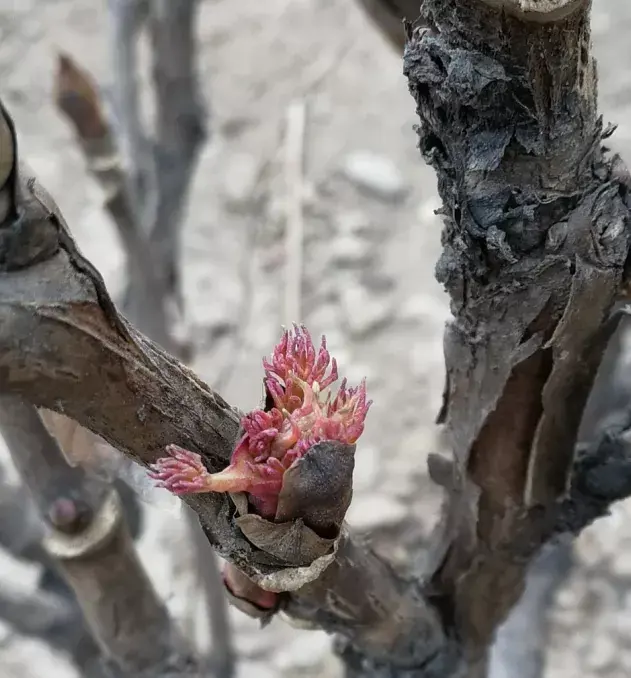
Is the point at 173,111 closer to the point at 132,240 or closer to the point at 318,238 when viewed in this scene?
the point at 132,240

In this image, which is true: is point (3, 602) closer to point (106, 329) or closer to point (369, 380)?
point (106, 329)

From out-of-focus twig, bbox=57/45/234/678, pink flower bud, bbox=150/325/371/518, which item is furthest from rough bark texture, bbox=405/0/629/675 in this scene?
out-of-focus twig, bbox=57/45/234/678

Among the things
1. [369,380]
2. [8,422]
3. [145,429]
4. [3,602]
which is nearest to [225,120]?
[369,380]

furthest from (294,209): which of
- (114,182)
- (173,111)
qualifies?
(114,182)

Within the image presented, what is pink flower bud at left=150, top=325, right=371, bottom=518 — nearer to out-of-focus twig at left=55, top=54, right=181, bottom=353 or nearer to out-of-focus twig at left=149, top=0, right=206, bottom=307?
out-of-focus twig at left=55, top=54, right=181, bottom=353

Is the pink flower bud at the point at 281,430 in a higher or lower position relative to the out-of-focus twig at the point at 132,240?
lower

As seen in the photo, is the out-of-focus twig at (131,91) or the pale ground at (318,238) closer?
the out-of-focus twig at (131,91)

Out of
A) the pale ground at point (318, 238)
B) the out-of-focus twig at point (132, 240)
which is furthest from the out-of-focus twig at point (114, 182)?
the pale ground at point (318, 238)

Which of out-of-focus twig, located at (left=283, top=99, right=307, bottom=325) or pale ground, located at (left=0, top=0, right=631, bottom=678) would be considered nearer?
pale ground, located at (left=0, top=0, right=631, bottom=678)

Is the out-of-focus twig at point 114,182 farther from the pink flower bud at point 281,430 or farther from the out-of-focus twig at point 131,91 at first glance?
the pink flower bud at point 281,430
